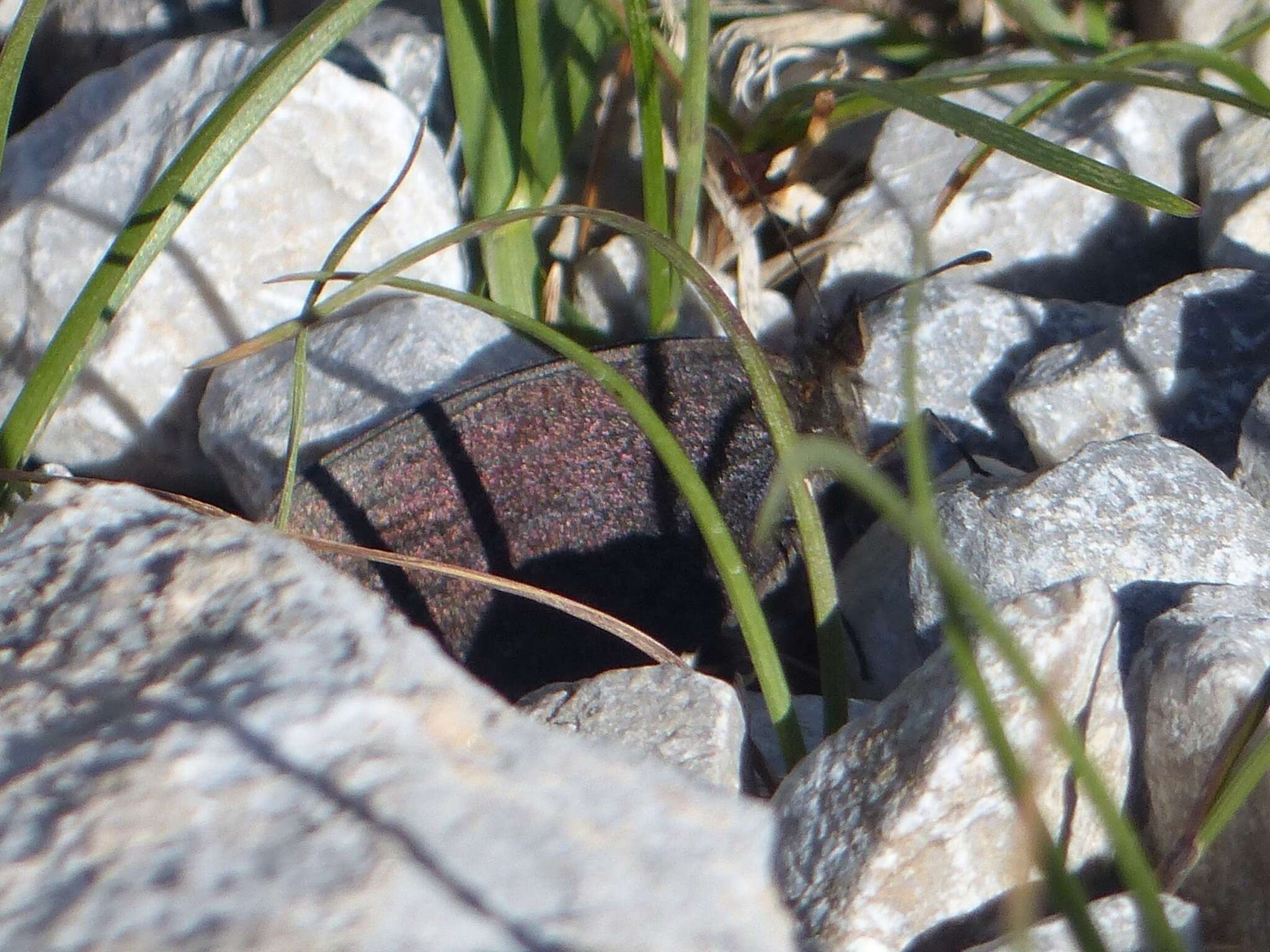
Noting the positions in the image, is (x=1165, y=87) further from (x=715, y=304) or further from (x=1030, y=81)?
(x=715, y=304)

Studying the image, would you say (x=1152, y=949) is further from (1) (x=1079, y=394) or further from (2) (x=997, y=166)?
(2) (x=997, y=166)

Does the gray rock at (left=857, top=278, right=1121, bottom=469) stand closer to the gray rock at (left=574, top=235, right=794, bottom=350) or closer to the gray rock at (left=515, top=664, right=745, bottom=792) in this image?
the gray rock at (left=574, top=235, right=794, bottom=350)

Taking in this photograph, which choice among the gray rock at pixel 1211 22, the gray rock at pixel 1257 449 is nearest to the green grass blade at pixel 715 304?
the gray rock at pixel 1257 449

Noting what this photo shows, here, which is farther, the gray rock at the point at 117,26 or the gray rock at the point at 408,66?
the gray rock at the point at 117,26

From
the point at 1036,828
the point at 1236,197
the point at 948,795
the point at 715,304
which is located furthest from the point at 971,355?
the point at 1036,828

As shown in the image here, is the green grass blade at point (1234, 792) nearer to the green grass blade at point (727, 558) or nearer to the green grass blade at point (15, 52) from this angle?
the green grass blade at point (727, 558)

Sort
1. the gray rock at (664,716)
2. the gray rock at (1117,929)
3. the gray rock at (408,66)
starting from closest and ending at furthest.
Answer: the gray rock at (1117,929) → the gray rock at (664,716) → the gray rock at (408,66)

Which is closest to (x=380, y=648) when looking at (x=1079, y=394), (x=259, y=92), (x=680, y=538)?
(x=259, y=92)
